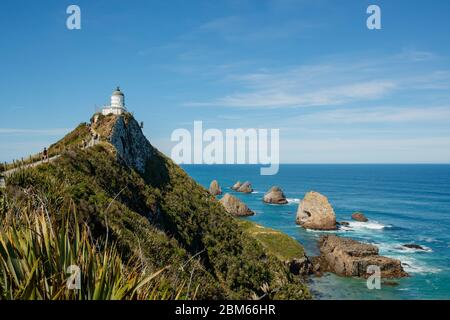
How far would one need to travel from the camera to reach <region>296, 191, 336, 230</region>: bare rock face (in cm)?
7762

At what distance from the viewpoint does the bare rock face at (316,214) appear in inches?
3056

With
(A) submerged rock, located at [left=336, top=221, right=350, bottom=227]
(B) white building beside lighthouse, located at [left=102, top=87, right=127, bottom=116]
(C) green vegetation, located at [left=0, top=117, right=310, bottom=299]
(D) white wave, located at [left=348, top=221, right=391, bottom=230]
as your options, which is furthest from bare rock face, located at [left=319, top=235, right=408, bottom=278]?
(B) white building beside lighthouse, located at [left=102, top=87, right=127, bottom=116]

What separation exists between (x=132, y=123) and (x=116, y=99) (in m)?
3.65

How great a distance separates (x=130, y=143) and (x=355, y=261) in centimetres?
3561

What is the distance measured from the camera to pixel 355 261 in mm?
50750

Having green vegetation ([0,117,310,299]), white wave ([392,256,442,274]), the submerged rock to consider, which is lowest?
white wave ([392,256,442,274])

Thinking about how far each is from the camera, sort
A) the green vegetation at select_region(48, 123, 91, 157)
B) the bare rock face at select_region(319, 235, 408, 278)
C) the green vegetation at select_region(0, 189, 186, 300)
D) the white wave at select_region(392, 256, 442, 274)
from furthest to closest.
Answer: the white wave at select_region(392, 256, 442, 274) < the bare rock face at select_region(319, 235, 408, 278) < the green vegetation at select_region(48, 123, 91, 157) < the green vegetation at select_region(0, 189, 186, 300)

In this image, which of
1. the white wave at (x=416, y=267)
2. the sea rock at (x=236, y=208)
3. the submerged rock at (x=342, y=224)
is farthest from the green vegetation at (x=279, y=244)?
the sea rock at (x=236, y=208)

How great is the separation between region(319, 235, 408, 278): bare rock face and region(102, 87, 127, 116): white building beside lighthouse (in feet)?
123

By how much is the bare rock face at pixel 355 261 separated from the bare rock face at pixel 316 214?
66.3ft

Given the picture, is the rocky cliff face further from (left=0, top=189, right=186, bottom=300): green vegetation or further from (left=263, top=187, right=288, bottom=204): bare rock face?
(left=263, top=187, right=288, bottom=204): bare rock face

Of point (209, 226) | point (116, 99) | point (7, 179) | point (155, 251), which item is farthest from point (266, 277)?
point (116, 99)

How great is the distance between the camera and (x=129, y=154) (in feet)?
136
